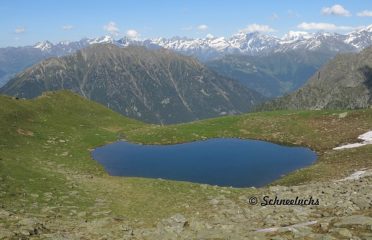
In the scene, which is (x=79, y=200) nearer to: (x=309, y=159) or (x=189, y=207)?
(x=189, y=207)

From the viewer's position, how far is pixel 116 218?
91.8ft

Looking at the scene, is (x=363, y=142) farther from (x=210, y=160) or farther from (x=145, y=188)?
(x=145, y=188)

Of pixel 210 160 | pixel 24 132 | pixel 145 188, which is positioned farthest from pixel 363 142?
pixel 24 132

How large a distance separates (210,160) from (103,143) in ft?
66.7

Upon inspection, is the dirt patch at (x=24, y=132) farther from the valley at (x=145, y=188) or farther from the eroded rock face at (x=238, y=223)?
the eroded rock face at (x=238, y=223)

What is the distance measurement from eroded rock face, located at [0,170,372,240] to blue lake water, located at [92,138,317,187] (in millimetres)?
17931

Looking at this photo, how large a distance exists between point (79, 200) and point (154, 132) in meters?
43.3

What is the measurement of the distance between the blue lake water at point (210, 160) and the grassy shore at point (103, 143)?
2.88 meters

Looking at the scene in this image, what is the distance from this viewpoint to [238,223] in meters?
24.6

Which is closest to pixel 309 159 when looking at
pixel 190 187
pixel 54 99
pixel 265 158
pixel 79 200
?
pixel 265 158

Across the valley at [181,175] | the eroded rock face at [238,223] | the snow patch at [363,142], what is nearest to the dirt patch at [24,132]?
the valley at [181,175]

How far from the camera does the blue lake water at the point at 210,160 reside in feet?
165

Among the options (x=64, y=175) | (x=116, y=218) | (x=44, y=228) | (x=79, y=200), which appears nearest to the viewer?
(x=44, y=228)

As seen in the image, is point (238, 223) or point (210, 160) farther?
point (210, 160)
